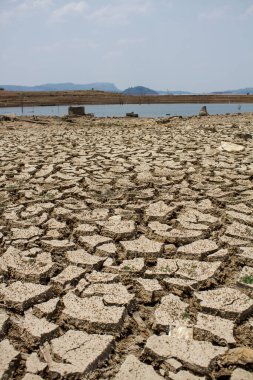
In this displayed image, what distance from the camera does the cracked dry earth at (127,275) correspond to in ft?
4.86

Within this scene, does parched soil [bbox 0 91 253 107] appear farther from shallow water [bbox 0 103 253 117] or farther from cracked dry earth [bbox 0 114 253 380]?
cracked dry earth [bbox 0 114 253 380]

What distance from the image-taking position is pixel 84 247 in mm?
2477

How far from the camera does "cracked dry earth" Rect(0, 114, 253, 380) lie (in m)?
1.48

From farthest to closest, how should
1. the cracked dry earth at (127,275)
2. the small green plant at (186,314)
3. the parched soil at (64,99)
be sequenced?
the parched soil at (64,99) → the small green plant at (186,314) → the cracked dry earth at (127,275)

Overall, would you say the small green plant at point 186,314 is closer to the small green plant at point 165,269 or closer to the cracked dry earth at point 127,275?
the cracked dry earth at point 127,275

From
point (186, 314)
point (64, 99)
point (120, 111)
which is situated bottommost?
point (186, 314)

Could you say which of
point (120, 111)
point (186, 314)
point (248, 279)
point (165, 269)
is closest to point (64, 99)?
point (120, 111)

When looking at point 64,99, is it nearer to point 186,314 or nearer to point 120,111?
point 120,111

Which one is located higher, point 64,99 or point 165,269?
point 64,99

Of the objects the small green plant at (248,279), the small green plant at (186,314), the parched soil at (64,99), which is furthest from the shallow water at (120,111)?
the small green plant at (186,314)

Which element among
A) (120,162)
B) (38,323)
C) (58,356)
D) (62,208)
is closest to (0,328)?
(38,323)

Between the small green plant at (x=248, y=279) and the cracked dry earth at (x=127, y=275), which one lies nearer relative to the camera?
the cracked dry earth at (x=127, y=275)

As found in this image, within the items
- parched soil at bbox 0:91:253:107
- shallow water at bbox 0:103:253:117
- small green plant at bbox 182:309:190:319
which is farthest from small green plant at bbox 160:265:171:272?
parched soil at bbox 0:91:253:107

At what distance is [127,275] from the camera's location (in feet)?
6.94
